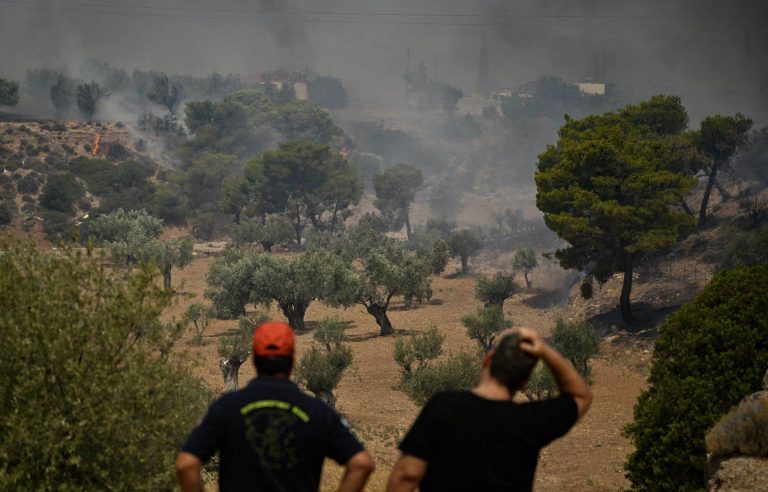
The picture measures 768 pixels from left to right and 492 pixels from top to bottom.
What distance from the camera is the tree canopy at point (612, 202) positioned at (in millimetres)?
46062

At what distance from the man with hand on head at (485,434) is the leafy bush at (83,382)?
262 inches

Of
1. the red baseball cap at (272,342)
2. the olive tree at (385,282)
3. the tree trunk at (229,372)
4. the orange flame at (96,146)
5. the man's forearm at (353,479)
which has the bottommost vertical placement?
the tree trunk at (229,372)

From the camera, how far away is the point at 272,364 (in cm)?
602

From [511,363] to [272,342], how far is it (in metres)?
1.49

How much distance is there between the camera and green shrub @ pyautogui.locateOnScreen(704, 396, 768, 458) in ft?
43.3

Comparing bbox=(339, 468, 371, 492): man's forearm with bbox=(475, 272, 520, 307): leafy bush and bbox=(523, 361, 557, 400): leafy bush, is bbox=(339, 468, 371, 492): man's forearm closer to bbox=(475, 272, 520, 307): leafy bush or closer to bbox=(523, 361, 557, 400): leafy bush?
bbox=(523, 361, 557, 400): leafy bush

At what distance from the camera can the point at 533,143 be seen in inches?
7579

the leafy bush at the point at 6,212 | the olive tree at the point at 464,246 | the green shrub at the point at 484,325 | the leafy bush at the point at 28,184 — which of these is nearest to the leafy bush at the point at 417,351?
the green shrub at the point at 484,325

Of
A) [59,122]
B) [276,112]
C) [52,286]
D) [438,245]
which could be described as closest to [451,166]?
[276,112]

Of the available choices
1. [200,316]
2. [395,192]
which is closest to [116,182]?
[395,192]

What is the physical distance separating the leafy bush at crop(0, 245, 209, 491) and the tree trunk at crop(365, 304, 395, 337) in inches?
1490

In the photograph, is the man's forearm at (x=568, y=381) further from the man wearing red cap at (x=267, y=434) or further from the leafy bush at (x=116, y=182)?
the leafy bush at (x=116, y=182)

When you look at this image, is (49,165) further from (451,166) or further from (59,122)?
(451,166)

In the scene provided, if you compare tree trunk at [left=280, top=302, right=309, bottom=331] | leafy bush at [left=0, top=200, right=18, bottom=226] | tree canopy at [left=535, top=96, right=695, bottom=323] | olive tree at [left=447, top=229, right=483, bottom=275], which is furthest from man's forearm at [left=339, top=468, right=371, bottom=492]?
leafy bush at [left=0, top=200, right=18, bottom=226]
